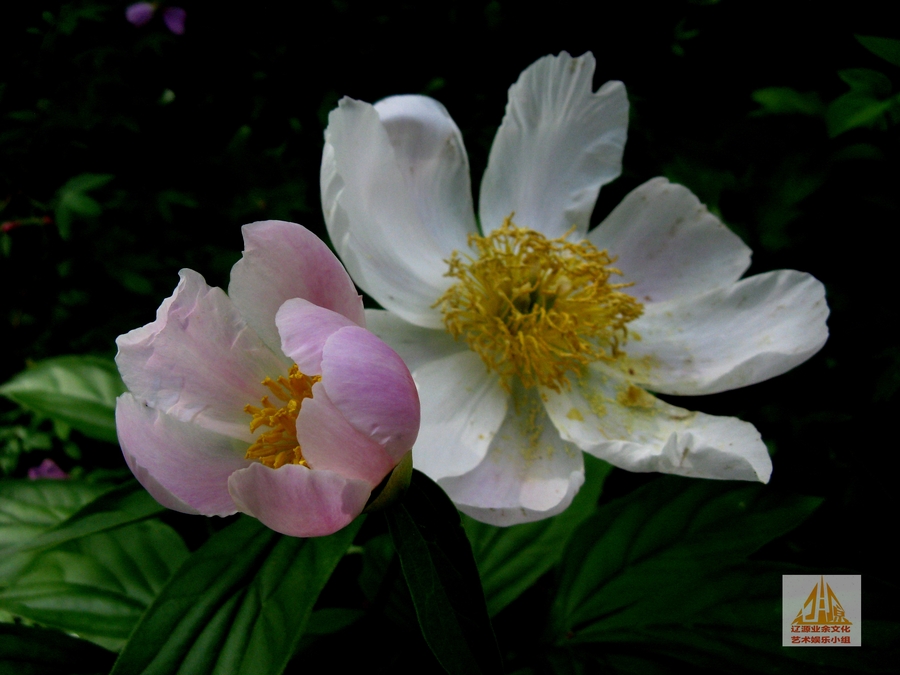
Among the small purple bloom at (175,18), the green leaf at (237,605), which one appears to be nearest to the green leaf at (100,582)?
the green leaf at (237,605)

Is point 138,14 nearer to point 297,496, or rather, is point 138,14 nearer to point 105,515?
point 105,515

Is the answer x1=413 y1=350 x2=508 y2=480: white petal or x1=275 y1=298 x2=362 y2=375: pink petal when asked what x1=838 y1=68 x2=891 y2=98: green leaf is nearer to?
x1=413 y1=350 x2=508 y2=480: white petal

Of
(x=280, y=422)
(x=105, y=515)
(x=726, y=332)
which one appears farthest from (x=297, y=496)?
(x=726, y=332)

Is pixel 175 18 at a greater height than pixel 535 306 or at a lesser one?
greater

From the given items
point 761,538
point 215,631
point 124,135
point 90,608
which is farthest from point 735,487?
point 124,135

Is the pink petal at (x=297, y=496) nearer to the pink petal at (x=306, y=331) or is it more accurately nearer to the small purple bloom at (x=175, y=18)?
the pink petal at (x=306, y=331)

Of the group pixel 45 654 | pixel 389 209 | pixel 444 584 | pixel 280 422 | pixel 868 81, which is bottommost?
pixel 45 654
